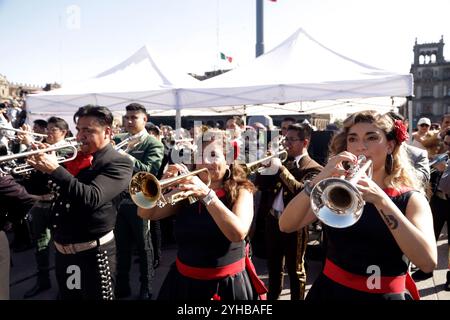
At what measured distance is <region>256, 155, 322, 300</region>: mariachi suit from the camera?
362 centimetres

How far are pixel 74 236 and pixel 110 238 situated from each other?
278 mm

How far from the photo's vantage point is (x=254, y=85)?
6.64 metres

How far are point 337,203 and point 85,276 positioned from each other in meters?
1.94

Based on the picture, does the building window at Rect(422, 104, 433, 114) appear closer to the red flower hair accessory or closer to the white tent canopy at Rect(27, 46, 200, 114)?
the white tent canopy at Rect(27, 46, 200, 114)

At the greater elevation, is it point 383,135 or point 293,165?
point 383,135

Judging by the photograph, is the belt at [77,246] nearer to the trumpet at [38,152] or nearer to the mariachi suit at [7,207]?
the mariachi suit at [7,207]

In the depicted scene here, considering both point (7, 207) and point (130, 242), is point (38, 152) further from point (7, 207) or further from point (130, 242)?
point (130, 242)

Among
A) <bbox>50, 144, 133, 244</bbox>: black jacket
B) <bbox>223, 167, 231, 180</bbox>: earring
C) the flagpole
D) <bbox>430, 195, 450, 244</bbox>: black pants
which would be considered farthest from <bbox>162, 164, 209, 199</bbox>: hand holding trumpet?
the flagpole

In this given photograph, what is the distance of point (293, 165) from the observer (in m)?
3.95

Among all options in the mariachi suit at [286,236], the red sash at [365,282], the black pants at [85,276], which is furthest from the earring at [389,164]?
the black pants at [85,276]
